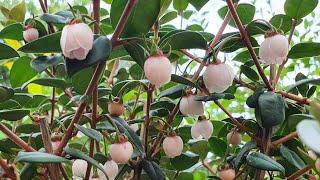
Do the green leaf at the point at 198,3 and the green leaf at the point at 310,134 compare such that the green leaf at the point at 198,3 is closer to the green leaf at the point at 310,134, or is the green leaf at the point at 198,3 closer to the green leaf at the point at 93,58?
the green leaf at the point at 93,58

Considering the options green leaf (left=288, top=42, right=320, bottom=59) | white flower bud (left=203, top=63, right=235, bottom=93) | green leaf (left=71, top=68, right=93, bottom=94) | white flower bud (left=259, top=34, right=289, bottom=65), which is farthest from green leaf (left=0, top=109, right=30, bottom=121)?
green leaf (left=288, top=42, right=320, bottom=59)

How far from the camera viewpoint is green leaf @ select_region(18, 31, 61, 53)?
2.50 feet

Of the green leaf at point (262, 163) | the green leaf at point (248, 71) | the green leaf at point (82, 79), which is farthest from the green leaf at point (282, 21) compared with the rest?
the green leaf at point (82, 79)

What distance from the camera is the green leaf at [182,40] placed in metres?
0.85

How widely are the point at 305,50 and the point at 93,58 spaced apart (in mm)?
534

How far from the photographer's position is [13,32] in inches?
39.3

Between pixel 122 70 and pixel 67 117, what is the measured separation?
314 mm

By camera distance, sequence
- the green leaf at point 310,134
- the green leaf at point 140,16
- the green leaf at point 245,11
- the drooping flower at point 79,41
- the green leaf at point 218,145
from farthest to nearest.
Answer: the green leaf at point 218,145 → the green leaf at point 245,11 → the green leaf at point 140,16 → the drooping flower at point 79,41 → the green leaf at point 310,134

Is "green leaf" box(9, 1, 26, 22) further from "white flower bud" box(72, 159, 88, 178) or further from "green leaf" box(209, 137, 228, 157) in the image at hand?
"green leaf" box(209, 137, 228, 157)

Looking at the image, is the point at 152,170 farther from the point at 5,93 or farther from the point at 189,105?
the point at 5,93

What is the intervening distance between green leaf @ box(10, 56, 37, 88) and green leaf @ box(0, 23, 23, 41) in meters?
0.05

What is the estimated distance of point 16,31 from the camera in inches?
39.3

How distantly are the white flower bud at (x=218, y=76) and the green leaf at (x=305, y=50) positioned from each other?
0.75 ft

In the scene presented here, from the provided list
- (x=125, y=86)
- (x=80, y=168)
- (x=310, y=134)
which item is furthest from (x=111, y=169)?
(x=310, y=134)
